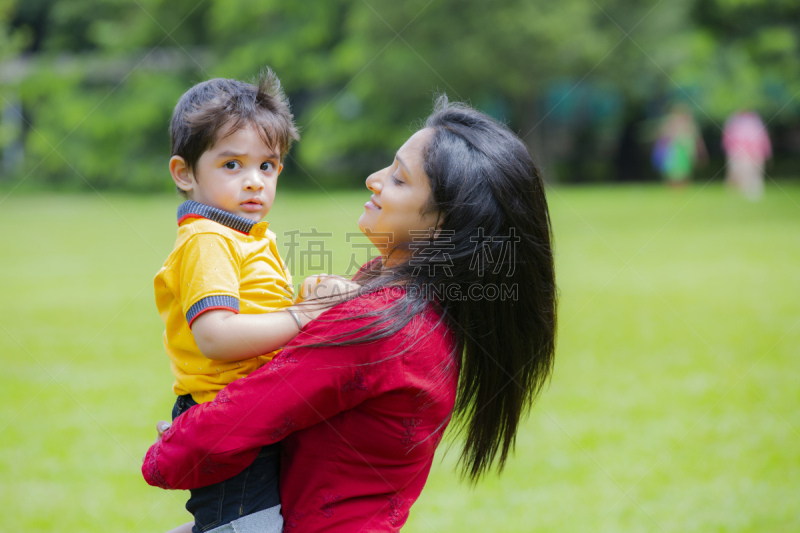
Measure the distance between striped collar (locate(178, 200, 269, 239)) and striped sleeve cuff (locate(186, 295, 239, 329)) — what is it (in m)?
0.27

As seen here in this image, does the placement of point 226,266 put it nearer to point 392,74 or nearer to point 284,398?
point 284,398

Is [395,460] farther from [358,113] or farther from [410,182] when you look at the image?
[358,113]

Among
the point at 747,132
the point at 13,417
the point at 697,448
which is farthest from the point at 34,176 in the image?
the point at 697,448

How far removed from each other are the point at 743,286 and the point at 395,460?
8036 mm

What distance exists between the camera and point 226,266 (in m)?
1.81

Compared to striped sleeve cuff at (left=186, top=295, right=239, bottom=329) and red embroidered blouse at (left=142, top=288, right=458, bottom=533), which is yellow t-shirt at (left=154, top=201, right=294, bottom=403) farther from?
red embroidered blouse at (left=142, top=288, right=458, bottom=533)

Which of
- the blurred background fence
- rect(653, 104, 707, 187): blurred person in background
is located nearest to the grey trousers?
the blurred background fence

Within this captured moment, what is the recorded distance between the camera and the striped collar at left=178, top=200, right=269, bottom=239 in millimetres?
1951

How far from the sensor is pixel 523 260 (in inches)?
73.8

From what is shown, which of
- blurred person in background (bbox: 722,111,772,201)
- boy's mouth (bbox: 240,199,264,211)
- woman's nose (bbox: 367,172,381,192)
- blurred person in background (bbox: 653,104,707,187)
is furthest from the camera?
blurred person in background (bbox: 653,104,707,187)

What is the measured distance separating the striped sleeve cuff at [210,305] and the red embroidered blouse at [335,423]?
170 millimetres

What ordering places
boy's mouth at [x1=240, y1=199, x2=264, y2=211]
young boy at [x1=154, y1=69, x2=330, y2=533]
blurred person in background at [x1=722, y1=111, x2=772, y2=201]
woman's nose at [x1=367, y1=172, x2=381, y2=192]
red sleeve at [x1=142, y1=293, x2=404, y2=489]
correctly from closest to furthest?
red sleeve at [x1=142, y1=293, x2=404, y2=489], young boy at [x1=154, y1=69, x2=330, y2=533], woman's nose at [x1=367, y1=172, x2=381, y2=192], boy's mouth at [x1=240, y1=199, x2=264, y2=211], blurred person in background at [x1=722, y1=111, x2=772, y2=201]

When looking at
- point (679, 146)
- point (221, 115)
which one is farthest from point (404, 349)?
point (679, 146)

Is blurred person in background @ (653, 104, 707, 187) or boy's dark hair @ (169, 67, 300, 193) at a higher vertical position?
blurred person in background @ (653, 104, 707, 187)
